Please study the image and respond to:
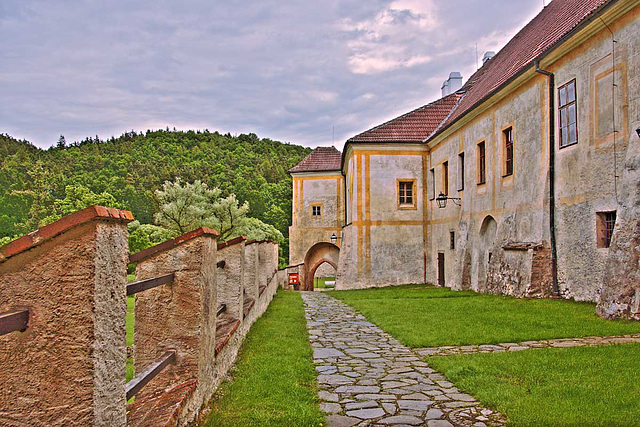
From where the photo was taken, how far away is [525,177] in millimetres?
14422

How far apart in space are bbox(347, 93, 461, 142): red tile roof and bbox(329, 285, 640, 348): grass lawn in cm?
1245

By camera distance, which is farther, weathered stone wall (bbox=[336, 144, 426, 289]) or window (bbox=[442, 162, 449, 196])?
weathered stone wall (bbox=[336, 144, 426, 289])

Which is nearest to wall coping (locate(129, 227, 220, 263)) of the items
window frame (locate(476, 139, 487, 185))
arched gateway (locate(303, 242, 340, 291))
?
window frame (locate(476, 139, 487, 185))

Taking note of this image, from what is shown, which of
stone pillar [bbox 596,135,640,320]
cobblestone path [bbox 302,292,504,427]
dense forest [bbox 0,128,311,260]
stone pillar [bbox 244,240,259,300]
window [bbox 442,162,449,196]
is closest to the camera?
cobblestone path [bbox 302,292,504,427]

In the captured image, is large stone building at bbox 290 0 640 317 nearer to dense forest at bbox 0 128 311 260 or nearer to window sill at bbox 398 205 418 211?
window sill at bbox 398 205 418 211

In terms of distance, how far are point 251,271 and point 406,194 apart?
53.8ft

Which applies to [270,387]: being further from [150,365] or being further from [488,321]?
[488,321]

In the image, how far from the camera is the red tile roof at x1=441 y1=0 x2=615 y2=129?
514 inches

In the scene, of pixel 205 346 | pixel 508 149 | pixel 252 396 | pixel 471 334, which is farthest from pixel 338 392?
pixel 508 149

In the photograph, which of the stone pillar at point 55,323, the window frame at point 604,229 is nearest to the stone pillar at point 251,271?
the stone pillar at point 55,323

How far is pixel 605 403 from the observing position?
4.36 metres

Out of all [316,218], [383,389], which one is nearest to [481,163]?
[383,389]

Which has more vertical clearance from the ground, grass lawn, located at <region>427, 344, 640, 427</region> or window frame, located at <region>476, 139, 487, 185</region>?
window frame, located at <region>476, 139, 487, 185</region>

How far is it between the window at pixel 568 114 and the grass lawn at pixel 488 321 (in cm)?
383
